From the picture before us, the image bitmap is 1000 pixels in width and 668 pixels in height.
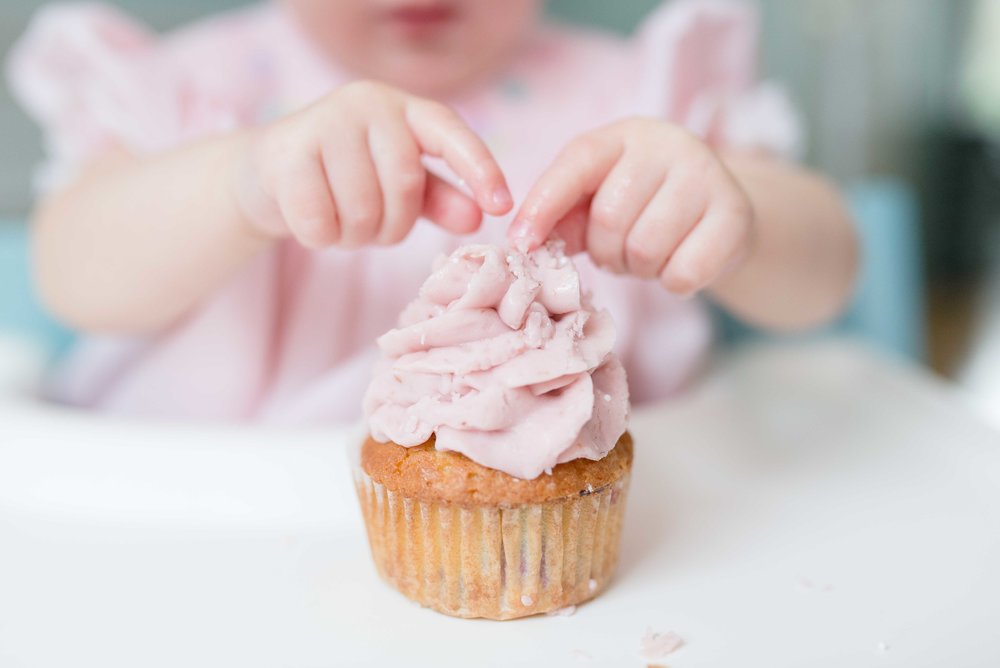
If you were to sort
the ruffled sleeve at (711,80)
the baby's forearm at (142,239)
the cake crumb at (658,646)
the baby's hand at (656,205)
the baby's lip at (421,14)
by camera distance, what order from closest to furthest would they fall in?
the cake crumb at (658,646), the baby's hand at (656,205), the baby's forearm at (142,239), the baby's lip at (421,14), the ruffled sleeve at (711,80)

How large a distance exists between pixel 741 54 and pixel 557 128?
0.24m

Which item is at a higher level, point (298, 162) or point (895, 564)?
point (298, 162)

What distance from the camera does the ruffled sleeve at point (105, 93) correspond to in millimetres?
1000

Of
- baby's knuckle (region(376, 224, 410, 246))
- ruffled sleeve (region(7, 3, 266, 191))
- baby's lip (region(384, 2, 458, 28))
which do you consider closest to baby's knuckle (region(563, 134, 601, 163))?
baby's knuckle (region(376, 224, 410, 246))

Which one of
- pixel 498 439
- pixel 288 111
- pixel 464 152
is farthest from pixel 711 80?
pixel 498 439

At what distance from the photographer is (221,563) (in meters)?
0.67

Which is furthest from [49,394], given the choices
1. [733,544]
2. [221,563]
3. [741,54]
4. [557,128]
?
[741,54]

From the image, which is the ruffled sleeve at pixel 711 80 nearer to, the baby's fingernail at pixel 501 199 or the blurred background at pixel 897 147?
the blurred background at pixel 897 147

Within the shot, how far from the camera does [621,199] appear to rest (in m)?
0.64

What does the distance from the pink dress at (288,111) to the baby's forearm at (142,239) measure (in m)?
0.06

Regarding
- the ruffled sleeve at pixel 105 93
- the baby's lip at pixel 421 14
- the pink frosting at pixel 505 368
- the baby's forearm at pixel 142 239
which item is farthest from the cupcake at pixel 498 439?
the ruffled sleeve at pixel 105 93

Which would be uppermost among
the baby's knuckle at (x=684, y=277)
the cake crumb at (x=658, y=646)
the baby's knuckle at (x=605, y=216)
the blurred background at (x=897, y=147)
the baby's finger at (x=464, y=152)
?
the baby's finger at (x=464, y=152)

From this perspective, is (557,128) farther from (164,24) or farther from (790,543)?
(164,24)

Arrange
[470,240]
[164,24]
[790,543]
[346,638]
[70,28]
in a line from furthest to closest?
[164,24] → [70,28] → [470,240] → [790,543] → [346,638]
